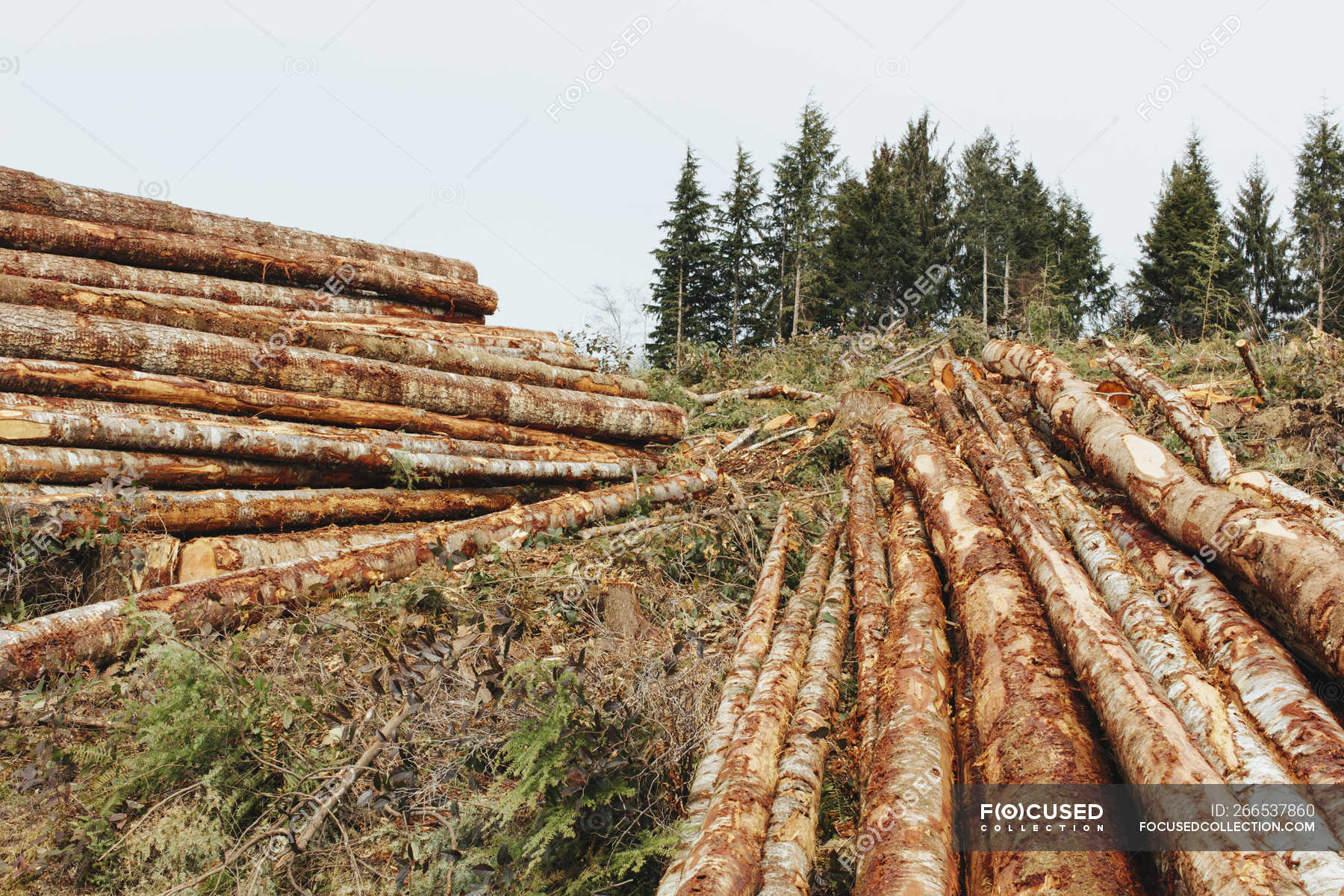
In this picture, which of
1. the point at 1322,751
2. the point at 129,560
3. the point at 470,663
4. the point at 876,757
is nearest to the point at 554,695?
the point at 470,663

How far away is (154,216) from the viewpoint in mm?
A: 7305

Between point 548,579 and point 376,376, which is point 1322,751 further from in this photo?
point 376,376

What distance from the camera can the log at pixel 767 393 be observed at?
1048 cm

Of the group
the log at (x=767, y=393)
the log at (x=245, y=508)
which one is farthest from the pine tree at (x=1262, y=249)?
the log at (x=245, y=508)

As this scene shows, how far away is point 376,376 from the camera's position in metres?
6.20

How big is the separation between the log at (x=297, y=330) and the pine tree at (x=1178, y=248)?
23078 mm

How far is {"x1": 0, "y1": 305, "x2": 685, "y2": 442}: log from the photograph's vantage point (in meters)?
5.07

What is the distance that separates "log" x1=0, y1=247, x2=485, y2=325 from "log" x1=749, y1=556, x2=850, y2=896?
6416mm

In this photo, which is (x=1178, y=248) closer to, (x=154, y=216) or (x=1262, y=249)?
(x=1262, y=249)

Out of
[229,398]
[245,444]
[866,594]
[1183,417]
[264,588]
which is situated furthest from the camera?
[229,398]

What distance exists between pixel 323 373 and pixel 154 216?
10.5 ft

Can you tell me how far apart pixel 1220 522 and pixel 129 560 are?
18.9 feet

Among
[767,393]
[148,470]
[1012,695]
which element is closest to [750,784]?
[1012,695]

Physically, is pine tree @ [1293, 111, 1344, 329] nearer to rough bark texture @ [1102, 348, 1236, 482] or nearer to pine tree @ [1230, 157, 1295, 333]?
pine tree @ [1230, 157, 1295, 333]
